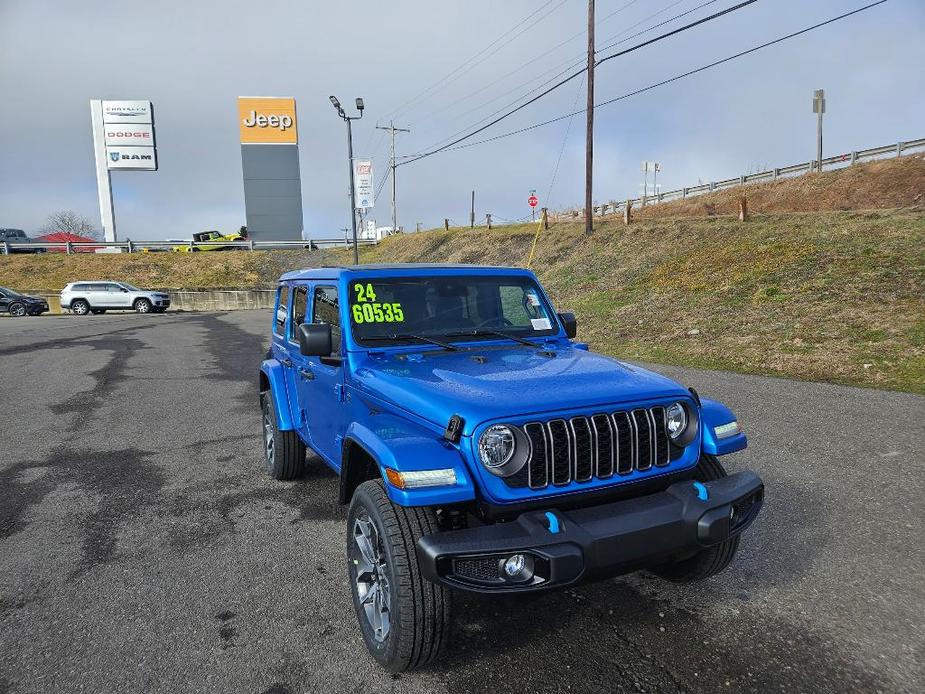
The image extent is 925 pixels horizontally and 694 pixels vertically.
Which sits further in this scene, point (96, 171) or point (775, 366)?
point (96, 171)

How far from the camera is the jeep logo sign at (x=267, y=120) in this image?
4950 cm

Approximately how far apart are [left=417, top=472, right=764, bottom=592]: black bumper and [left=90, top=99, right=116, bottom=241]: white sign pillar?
54430mm

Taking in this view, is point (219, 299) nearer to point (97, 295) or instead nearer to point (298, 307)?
point (97, 295)

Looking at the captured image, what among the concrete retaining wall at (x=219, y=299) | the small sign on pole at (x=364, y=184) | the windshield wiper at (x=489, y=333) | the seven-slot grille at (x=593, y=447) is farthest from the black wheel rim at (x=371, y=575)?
the small sign on pole at (x=364, y=184)

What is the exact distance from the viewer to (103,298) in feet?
93.7

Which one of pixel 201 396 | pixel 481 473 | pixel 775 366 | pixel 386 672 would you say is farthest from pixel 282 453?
pixel 775 366

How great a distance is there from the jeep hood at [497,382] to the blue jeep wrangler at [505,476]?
0.01 m

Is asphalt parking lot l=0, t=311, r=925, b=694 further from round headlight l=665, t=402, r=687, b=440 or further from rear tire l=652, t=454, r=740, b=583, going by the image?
round headlight l=665, t=402, r=687, b=440

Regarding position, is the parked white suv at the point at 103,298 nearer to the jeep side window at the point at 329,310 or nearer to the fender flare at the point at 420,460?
the jeep side window at the point at 329,310

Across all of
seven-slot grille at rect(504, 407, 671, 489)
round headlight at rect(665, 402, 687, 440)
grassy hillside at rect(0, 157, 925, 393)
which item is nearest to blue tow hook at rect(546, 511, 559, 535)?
seven-slot grille at rect(504, 407, 671, 489)

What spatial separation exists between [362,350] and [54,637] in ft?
6.89

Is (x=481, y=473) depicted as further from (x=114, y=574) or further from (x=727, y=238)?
(x=727, y=238)

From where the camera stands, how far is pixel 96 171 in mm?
47719

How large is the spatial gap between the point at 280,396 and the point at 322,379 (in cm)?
103
